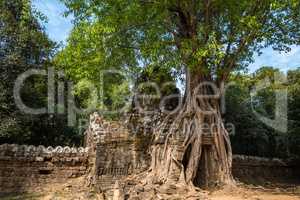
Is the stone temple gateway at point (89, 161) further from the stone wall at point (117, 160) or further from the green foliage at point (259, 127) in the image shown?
the green foliage at point (259, 127)

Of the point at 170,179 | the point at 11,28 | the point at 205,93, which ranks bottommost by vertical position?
the point at 170,179

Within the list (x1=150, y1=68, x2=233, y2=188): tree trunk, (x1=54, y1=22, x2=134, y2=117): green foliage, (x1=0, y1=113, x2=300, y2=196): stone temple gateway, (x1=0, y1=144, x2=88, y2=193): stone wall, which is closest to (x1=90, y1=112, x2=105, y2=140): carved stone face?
(x1=0, y1=113, x2=300, y2=196): stone temple gateway

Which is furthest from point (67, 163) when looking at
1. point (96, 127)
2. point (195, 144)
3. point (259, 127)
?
point (259, 127)

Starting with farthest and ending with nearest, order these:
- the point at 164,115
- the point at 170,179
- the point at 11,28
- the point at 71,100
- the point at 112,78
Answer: the point at 71,100 → the point at 11,28 → the point at 112,78 → the point at 164,115 → the point at 170,179

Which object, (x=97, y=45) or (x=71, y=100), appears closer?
(x=97, y=45)

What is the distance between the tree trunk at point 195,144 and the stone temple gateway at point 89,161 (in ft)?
1.38

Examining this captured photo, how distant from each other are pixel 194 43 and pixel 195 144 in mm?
3010

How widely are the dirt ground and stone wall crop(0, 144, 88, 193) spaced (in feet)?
1.15

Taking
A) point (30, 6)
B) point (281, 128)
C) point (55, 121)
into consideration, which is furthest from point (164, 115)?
point (281, 128)

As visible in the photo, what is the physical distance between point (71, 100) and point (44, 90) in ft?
5.83

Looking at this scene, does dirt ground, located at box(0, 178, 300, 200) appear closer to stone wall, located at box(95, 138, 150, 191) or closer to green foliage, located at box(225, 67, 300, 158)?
stone wall, located at box(95, 138, 150, 191)

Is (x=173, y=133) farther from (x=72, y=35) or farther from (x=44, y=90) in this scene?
(x=44, y=90)

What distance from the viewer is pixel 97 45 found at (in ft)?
42.6

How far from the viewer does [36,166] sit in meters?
15.0
